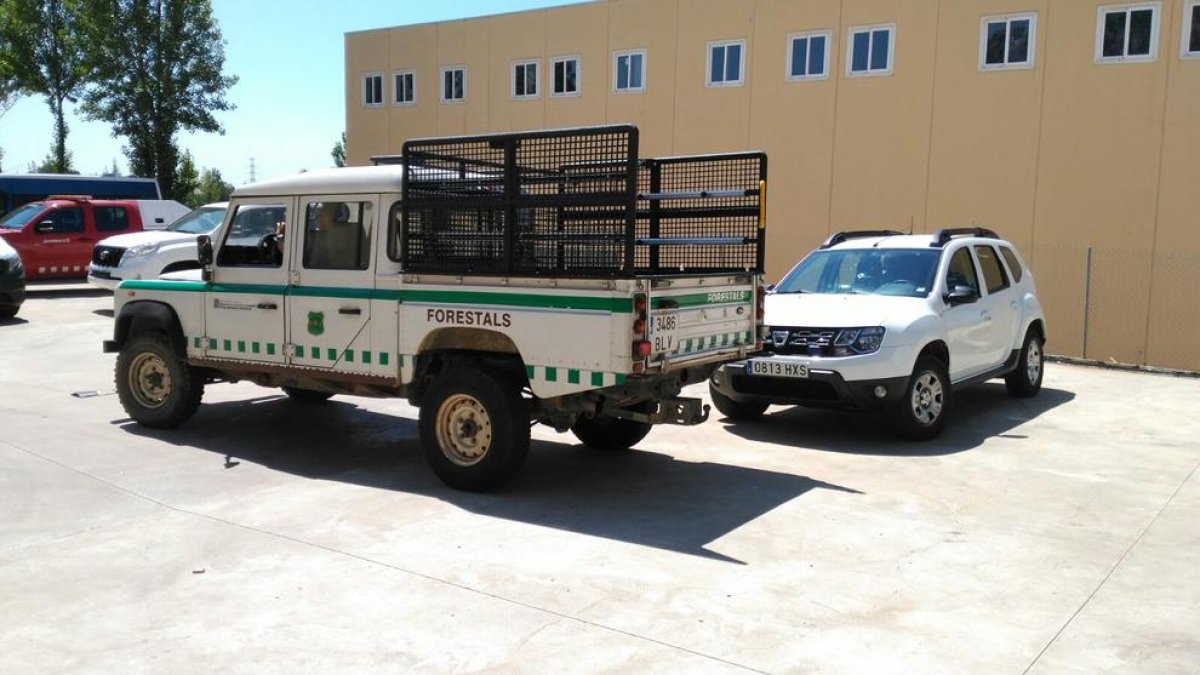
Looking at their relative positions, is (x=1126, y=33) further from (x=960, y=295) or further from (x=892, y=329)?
(x=892, y=329)

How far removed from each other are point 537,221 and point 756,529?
247 centimetres

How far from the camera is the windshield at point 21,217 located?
2089 centimetres

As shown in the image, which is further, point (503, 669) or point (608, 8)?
point (608, 8)

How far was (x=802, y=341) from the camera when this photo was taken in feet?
28.1

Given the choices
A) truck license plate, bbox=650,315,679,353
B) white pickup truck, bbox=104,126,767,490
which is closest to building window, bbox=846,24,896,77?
white pickup truck, bbox=104,126,767,490

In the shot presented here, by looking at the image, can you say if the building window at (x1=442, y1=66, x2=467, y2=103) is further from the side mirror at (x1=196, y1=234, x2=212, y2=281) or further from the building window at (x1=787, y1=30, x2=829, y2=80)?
the side mirror at (x1=196, y1=234, x2=212, y2=281)

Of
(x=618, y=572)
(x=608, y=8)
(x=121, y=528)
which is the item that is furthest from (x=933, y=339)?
(x=608, y=8)

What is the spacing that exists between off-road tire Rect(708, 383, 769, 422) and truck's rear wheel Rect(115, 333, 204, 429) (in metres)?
4.67

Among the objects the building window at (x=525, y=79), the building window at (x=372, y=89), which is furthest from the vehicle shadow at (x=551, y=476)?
the building window at (x=372, y=89)

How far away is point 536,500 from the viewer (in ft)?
22.1

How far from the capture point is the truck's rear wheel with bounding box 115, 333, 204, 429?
8.60 m

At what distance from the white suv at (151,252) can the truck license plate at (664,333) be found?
12.7 meters

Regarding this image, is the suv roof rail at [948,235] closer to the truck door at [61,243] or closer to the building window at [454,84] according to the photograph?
the building window at [454,84]

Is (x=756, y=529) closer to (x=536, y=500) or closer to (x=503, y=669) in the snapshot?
(x=536, y=500)
